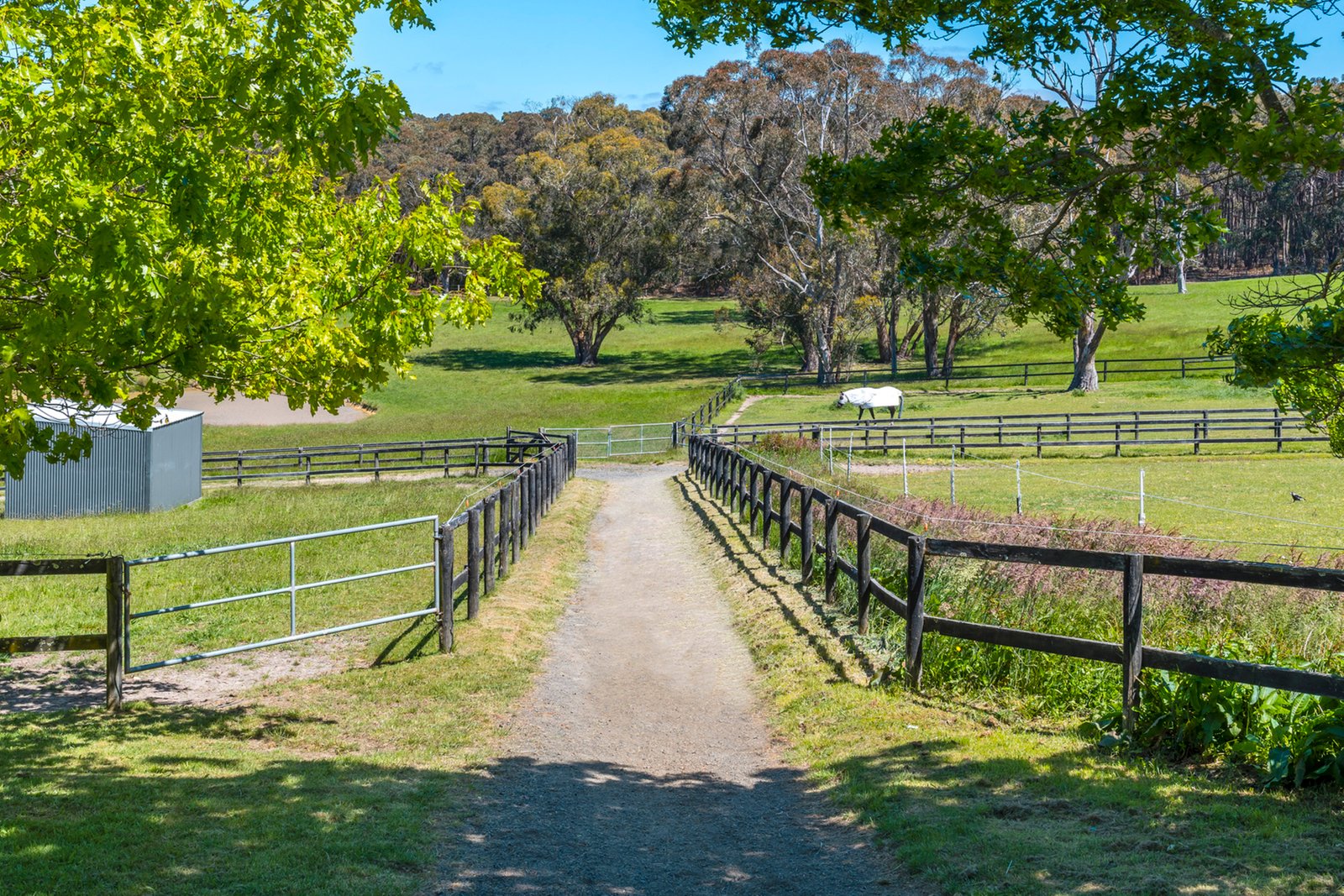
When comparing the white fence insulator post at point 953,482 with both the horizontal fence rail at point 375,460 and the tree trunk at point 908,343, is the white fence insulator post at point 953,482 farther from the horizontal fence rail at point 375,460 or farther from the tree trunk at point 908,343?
the tree trunk at point 908,343

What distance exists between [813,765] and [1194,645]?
3.14 metres

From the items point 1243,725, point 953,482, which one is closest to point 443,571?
point 1243,725

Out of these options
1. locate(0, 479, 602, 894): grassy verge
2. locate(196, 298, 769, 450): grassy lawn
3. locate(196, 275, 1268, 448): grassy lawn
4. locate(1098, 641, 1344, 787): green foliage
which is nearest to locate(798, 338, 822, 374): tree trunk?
Result: locate(196, 298, 769, 450): grassy lawn

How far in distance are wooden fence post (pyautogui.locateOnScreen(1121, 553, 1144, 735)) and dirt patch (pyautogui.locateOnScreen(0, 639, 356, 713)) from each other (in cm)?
721

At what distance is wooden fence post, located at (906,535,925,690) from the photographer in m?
9.00

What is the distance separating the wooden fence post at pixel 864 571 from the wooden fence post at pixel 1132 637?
9.34ft

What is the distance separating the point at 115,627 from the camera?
9.24 m

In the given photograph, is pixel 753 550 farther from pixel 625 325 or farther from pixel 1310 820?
pixel 625 325

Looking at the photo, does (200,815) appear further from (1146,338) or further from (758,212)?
(1146,338)

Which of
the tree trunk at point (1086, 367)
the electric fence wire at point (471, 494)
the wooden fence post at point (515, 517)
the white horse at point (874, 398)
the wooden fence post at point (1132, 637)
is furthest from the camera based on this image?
the tree trunk at point (1086, 367)

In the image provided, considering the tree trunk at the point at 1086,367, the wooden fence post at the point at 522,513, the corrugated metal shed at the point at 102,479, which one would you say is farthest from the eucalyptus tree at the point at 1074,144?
the tree trunk at the point at 1086,367

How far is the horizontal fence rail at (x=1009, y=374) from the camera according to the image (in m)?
59.9

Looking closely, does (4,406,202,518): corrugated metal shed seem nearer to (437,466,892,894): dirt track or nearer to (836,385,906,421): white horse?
(437,466,892,894): dirt track

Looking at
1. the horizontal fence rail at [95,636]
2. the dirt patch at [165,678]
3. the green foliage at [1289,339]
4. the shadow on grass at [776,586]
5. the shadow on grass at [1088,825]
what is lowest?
the dirt patch at [165,678]
